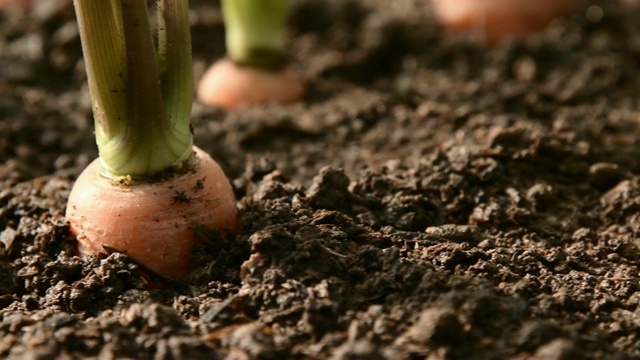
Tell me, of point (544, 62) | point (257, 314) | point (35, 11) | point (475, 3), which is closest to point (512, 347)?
point (257, 314)

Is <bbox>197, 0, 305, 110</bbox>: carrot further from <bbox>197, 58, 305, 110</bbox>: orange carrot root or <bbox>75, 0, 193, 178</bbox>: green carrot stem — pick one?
<bbox>75, 0, 193, 178</bbox>: green carrot stem

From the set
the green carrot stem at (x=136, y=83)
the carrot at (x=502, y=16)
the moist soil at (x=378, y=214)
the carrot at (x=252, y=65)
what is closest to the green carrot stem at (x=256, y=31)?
the carrot at (x=252, y=65)

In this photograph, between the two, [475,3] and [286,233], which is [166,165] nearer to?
[286,233]

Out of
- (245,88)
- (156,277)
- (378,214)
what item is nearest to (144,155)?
(156,277)

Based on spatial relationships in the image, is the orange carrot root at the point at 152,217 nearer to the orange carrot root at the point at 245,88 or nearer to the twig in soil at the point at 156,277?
the twig in soil at the point at 156,277

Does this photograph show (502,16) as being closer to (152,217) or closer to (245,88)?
(245,88)

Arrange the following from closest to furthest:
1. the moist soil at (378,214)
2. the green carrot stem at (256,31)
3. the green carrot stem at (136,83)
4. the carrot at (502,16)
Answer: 1. the moist soil at (378,214)
2. the green carrot stem at (136,83)
3. the green carrot stem at (256,31)
4. the carrot at (502,16)

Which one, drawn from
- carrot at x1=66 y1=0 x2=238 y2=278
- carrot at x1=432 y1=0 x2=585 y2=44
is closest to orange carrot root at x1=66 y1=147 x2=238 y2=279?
carrot at x1=66 y1=0 x2=238 y2=278
